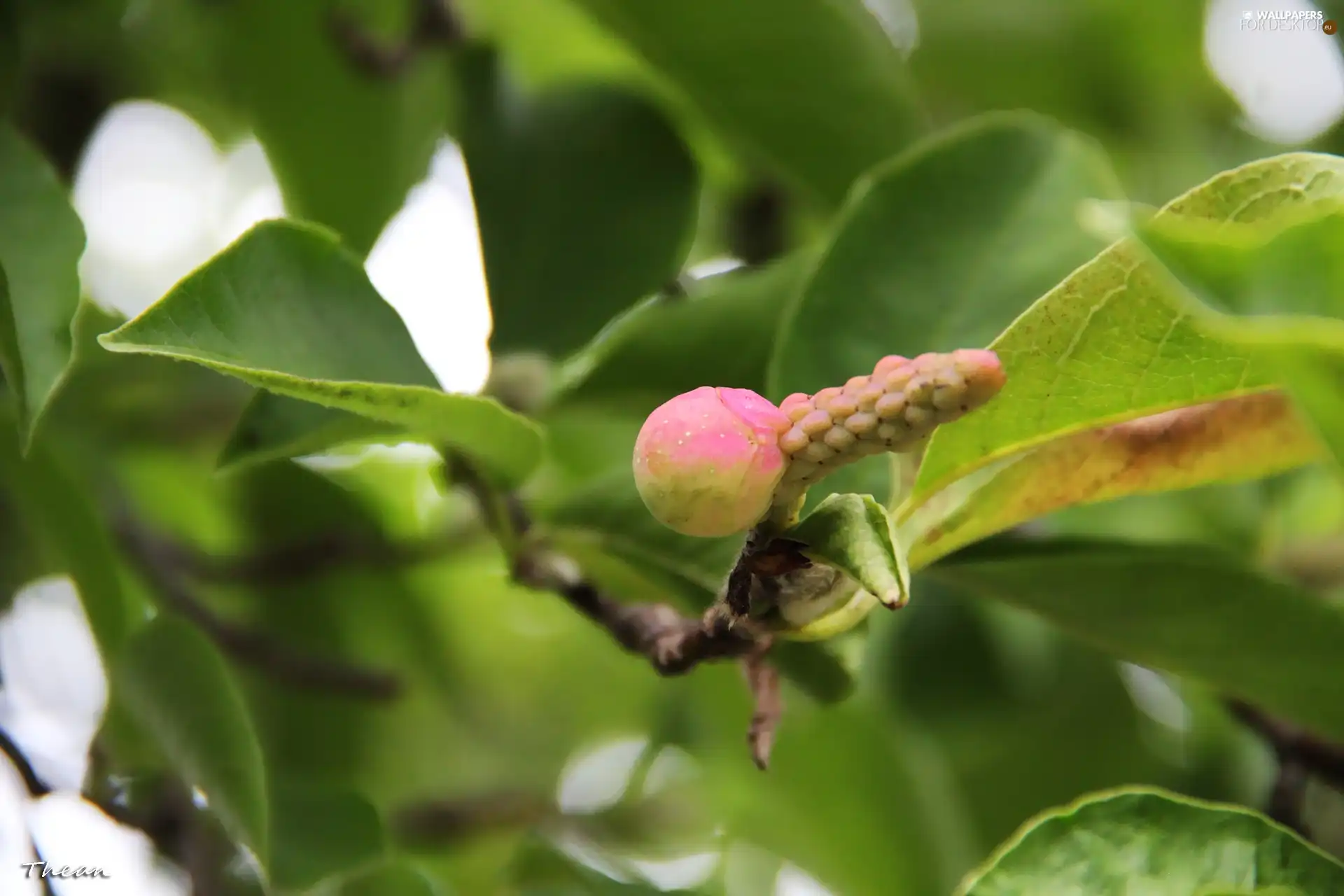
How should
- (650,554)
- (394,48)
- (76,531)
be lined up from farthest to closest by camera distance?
(394,48), (76,531), (650,554)

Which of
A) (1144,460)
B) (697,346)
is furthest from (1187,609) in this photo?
(697,346)

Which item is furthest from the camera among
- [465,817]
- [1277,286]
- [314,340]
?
[465,817]

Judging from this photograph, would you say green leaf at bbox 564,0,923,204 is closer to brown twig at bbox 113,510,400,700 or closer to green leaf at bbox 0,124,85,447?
green leaf at bbox 0,124,85,447

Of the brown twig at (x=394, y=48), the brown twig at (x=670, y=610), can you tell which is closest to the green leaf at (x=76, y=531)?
the brown twig at (x=670, y=610)

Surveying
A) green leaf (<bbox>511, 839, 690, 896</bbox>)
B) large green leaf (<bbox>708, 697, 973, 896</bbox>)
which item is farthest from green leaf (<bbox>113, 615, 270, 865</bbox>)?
large green leaf (<bbox>708, 697, 973, 896</bbox>)

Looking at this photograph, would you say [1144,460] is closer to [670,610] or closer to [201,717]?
[670,610]
